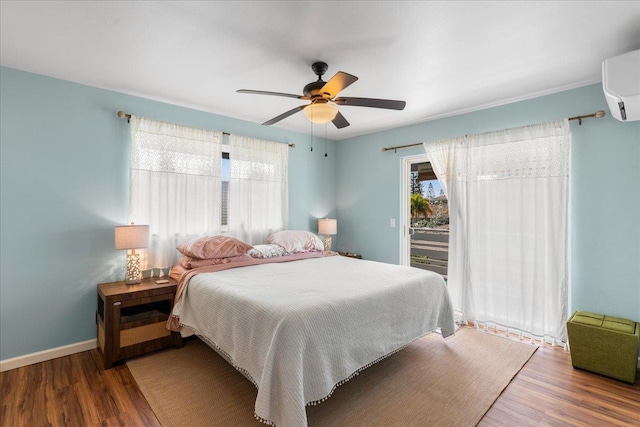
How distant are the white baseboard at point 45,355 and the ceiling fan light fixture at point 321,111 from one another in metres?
3.02

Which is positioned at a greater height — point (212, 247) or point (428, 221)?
point (428, 221)

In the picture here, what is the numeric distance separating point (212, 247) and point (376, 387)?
6.64 ft

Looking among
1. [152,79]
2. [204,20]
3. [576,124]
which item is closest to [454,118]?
[576,124]

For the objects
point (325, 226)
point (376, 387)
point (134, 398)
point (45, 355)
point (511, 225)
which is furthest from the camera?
point (325, 226)

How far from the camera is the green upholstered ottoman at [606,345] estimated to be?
235 centimetres

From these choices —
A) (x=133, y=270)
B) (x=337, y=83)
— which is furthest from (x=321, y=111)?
(x=133, y=270)

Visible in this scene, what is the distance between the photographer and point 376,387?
232 centimetres

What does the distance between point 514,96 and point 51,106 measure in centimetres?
456

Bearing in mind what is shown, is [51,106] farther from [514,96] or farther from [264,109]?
[514,96]

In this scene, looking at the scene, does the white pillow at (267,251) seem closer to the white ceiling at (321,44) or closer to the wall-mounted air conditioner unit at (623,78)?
the white ceiling at (321,44)

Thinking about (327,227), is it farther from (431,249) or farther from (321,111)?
(321,111)

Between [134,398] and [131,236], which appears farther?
[131,236]

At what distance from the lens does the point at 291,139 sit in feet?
15.1

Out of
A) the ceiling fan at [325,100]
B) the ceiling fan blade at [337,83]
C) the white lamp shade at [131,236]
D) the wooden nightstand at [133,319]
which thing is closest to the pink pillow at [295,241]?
the wooden nightstand at [133,319]
